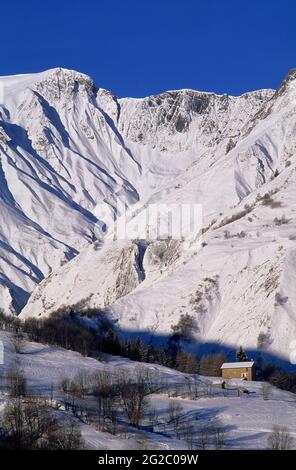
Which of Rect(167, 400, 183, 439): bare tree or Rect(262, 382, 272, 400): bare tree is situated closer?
Rect(167, 400, 183, 439): bare tree

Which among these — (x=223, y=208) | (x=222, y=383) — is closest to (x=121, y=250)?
(x=223, y=208)

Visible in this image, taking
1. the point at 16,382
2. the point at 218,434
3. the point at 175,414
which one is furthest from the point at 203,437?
the point at 16,382

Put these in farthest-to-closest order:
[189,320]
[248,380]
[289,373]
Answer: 1. [189,320]
2. [289,373]
3. [248,380]

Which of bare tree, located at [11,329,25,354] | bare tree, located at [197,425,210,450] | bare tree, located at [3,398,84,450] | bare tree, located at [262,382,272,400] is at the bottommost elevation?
bare tree, located at [197,425,210,450]

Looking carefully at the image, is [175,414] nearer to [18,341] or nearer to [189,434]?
[189,434]

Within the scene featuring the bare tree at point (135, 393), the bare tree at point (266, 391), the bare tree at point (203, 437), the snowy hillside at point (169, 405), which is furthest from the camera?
the bare tree at point (266, 391)

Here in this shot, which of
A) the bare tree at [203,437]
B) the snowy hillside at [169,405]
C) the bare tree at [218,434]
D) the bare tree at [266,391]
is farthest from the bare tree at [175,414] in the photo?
the bare tree at [266,391]

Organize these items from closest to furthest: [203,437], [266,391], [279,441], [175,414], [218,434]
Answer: [279,441]
[203,437]
[218,434]
[175,414]
[266,391]

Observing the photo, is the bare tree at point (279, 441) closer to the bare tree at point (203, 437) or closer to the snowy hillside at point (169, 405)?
the snowy hillside at point (169, 405)

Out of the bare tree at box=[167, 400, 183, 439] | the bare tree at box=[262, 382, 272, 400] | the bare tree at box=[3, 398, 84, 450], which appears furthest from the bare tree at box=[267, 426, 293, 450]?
the bare tree at box=[262, 382, 272, 400]

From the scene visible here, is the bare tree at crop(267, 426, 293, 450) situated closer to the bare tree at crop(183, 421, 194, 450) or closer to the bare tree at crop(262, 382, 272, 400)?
the bare tree at crop(183, 421, 194, 450)

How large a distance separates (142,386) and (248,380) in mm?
29038
